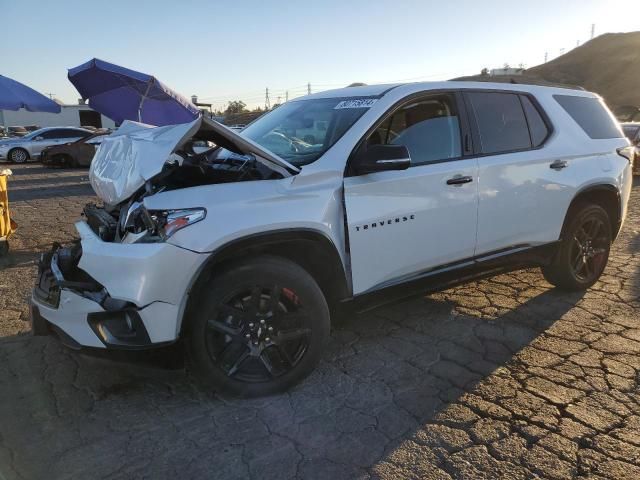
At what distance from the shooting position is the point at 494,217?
12.8 feet

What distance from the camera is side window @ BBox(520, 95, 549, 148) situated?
4258 millimetres

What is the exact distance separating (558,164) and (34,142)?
72.7 feet

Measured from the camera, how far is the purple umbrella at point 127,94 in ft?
32.3

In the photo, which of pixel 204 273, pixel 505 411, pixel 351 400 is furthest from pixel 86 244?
pixel 505 411

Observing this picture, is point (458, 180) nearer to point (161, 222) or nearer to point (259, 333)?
point (259, 333)

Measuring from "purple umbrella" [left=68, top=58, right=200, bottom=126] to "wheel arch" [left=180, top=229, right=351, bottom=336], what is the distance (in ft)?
24.9

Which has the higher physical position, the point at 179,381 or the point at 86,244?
the point at 86,244

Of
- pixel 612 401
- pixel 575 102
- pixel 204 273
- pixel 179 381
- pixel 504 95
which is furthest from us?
pixel 575 102

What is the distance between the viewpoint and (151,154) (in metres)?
2.94

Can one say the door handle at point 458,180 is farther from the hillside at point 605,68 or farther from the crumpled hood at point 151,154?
the hillside at point 605,68

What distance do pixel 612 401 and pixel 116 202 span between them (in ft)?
10.5

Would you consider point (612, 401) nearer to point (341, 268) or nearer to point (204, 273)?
point (341, 268)

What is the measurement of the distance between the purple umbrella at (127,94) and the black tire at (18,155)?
11629 mm

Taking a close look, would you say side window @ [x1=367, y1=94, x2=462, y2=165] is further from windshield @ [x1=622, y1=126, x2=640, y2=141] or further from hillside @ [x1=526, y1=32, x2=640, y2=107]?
hillside @ [x1=526, y1=32, x2=640, y2=107]
